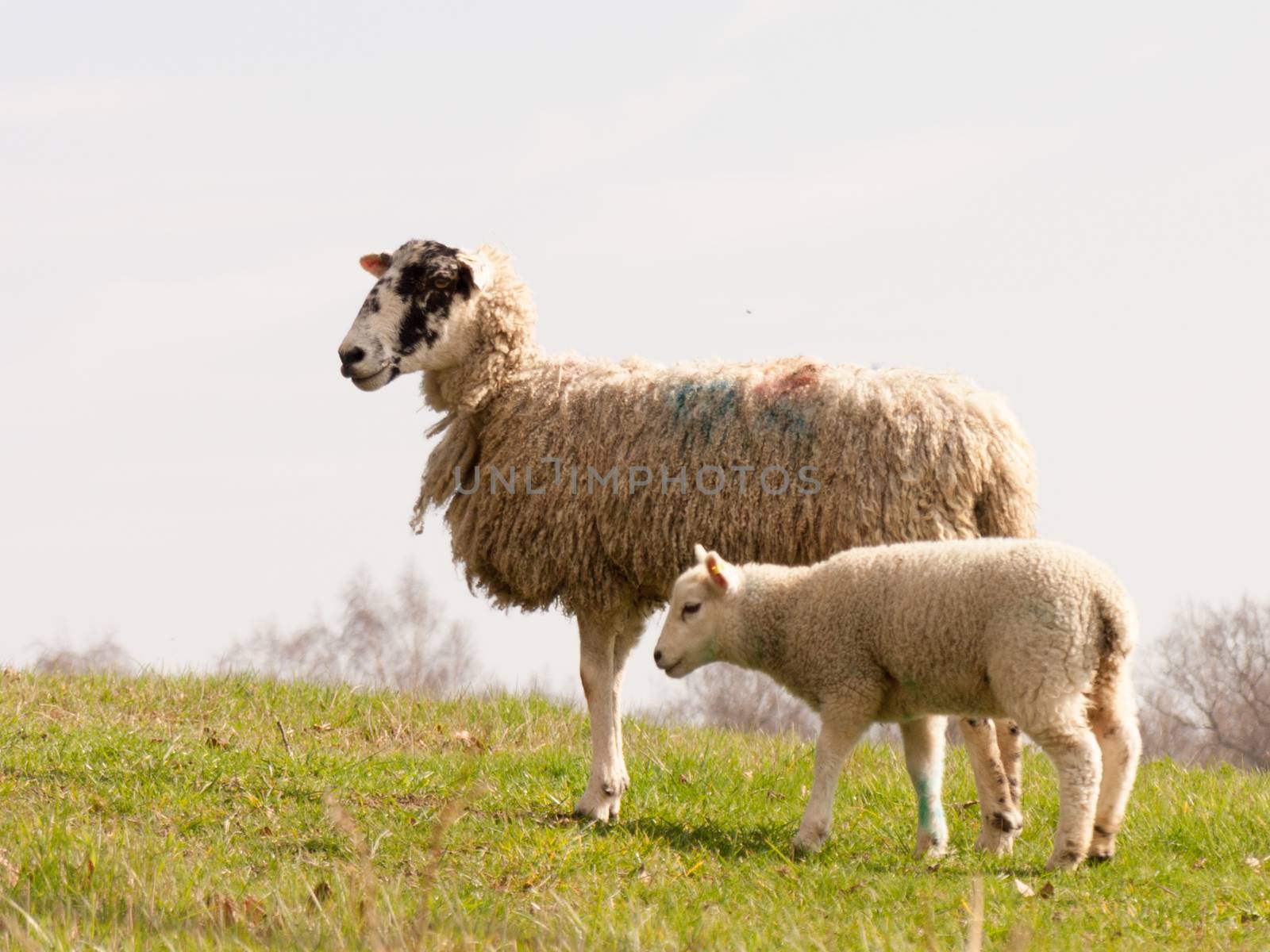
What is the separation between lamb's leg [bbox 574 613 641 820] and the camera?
24.4ft

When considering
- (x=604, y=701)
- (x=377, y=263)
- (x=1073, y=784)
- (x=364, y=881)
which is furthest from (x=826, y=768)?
(x=377, y=263)

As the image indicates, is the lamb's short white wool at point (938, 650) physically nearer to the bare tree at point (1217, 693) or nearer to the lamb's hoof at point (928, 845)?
the lamb's hoof at point (928, 845)

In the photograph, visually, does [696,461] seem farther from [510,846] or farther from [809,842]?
[510,846]

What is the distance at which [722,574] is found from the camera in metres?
6.54

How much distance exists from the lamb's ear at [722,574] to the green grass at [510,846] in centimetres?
119

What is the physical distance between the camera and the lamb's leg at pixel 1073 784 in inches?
231

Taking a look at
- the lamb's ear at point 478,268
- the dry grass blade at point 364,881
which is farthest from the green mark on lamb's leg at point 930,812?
the lamb's ear at point 478,268

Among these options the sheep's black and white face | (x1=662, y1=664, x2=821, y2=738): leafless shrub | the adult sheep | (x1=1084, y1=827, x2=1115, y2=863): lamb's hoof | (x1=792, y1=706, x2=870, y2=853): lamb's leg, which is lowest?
(x1=662, y1=664, x2=821, y2=738): leafless shrub

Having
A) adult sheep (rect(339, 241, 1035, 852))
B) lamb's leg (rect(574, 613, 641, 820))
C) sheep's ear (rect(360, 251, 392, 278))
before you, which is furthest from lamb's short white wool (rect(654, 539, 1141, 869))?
sheep's ear (rect(360, 251, 392, 278))

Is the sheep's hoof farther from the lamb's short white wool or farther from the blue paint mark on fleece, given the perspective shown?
the blue paint mark on fleece

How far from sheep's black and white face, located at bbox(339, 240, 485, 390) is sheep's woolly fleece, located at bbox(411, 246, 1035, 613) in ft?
0.41

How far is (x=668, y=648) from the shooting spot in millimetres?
6688

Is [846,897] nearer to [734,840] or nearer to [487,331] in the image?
[734,840]

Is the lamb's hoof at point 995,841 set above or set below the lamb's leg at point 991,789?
below
